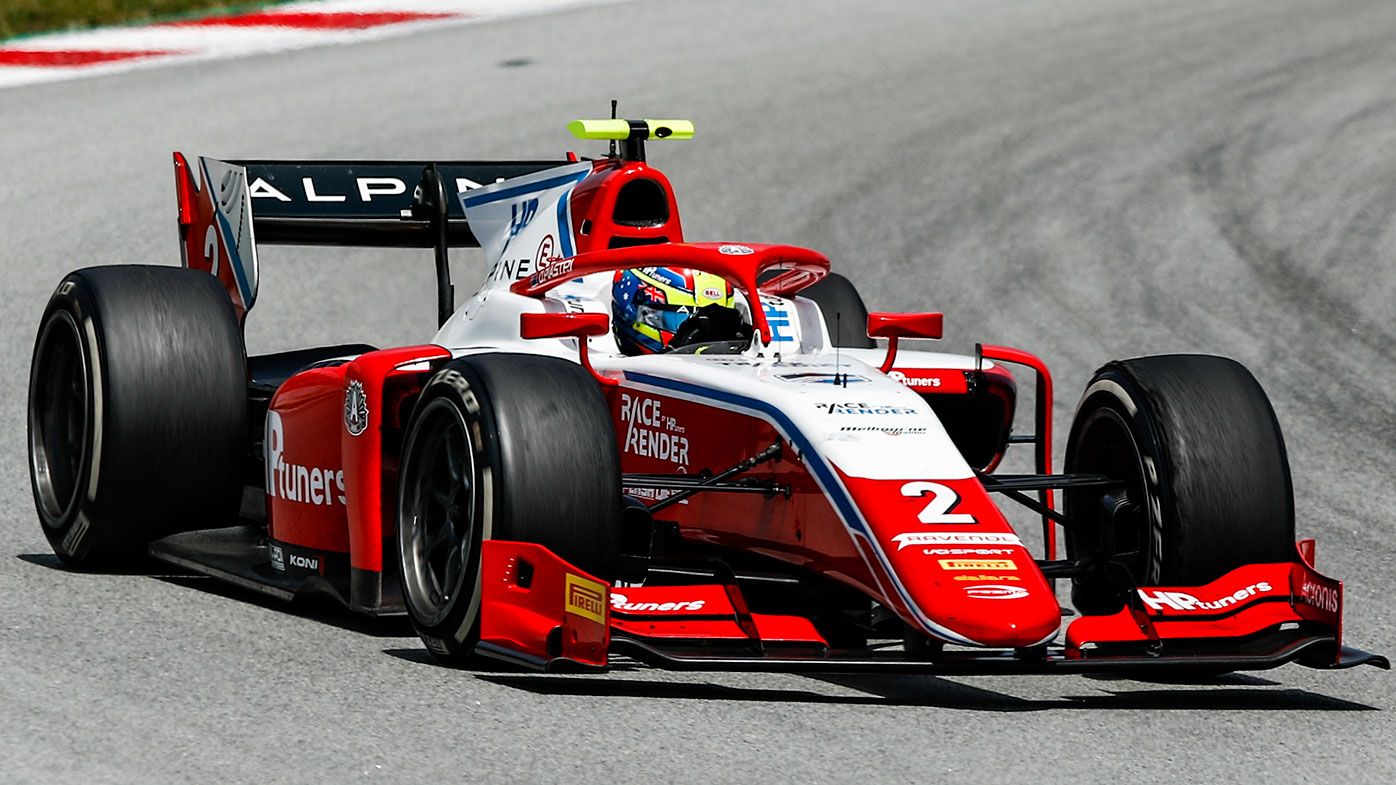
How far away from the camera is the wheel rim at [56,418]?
7891 mm

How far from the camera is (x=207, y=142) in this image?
15812 millimetres

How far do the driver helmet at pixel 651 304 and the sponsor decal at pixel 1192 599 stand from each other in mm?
2011

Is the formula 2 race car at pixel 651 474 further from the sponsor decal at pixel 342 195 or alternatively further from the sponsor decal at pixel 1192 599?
the sponsor decal at pixel 342 195

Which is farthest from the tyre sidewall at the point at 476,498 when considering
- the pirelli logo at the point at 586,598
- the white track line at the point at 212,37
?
the white track line at the point at 212,37

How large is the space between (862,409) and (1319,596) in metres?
1.42

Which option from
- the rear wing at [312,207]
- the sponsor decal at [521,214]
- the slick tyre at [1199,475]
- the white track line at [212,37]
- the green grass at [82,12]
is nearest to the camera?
the slick tyre at [1199,475]

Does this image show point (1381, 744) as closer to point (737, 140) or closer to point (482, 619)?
point (482, 619)

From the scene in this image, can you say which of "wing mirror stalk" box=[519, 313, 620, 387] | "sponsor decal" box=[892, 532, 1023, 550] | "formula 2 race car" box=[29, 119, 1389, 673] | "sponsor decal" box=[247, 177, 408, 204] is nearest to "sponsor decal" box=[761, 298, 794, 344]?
"formula 2 race car" box=[29, 119, 1389, 673]

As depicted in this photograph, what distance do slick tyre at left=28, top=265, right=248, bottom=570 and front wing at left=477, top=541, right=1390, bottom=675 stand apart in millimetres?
2037

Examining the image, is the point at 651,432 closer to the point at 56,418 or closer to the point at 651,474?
the point at 651,474

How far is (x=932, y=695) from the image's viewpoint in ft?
19.7

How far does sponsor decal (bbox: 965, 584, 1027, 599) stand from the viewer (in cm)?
564

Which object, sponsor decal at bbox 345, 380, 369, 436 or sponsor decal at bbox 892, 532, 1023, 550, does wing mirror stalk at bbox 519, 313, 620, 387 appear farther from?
sponsor decal at bbox 892, 532, 1023, 550

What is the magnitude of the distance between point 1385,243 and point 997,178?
2937 millimetres
